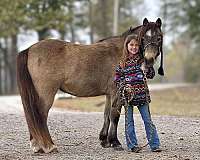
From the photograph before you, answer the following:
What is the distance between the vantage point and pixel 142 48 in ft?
27.9

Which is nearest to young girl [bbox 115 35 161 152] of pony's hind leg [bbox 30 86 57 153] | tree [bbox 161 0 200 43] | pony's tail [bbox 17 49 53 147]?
pony's hind leg [bbox 30 86 57 153]

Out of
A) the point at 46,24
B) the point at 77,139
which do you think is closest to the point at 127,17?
the point at 46,24

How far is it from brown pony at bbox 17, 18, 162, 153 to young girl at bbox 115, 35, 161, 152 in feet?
0.72

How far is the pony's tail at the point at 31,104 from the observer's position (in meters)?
8.51

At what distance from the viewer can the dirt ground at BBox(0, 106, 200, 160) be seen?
322 inches

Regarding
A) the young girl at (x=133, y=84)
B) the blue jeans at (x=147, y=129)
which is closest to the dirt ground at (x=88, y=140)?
the blue jeans at (x=147, y=129)

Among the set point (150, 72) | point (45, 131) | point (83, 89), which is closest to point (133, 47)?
point (150, 72)

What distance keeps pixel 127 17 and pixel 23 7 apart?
76.2ft

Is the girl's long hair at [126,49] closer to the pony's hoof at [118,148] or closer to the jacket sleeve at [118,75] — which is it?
the jacket sleeve at [118,75]

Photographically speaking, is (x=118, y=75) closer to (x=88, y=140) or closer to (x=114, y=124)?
(x=114, y=124)

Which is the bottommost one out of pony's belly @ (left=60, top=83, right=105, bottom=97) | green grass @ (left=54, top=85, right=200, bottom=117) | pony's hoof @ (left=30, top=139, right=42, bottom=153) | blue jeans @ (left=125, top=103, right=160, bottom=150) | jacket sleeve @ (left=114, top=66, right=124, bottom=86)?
green grass @ (left=54, top=85, right=200, bottom=117)

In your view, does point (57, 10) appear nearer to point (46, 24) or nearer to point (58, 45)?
point (46, 24)

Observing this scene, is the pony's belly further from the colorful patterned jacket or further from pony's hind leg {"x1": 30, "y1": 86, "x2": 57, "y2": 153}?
the colorful patterned jacket

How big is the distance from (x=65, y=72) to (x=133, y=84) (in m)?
A: 1.24
